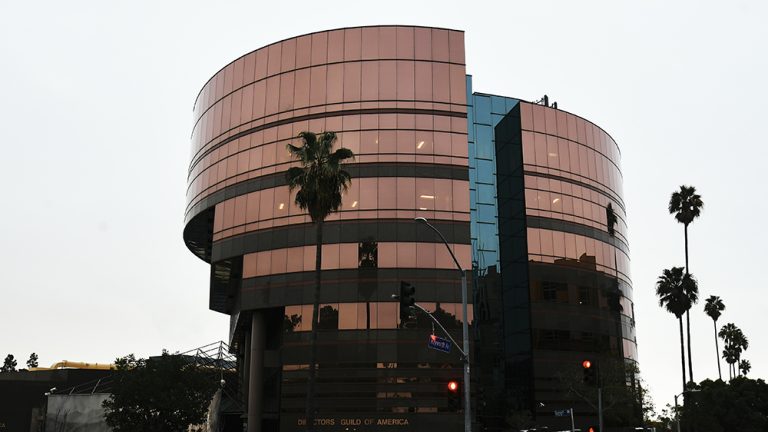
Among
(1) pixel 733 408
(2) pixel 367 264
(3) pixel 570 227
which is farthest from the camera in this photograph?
(3) pixel 570 227

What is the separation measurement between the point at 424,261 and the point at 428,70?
1620cm

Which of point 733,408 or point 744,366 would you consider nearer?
point 733,408

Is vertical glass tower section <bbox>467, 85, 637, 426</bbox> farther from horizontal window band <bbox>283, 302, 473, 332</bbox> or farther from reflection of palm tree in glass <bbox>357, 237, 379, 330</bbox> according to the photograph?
reflection of palm tree in glass <bbox>357, 237, 379, 330</bbox>

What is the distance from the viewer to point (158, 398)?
46.7 m

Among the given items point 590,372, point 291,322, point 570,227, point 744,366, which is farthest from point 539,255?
point 744,366

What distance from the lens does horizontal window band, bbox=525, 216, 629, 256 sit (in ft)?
199

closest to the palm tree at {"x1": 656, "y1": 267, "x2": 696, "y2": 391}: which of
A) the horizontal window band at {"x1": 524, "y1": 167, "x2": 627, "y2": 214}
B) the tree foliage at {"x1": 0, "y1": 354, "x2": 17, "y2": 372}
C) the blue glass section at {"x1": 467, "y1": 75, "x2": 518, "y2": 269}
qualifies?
the horizontal window band at {"x1": 524, "y1": 167, "x2": 627, "y2": 214}

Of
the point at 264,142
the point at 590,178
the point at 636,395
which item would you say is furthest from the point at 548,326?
the point at 264,142

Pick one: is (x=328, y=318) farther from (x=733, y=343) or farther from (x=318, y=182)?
(x=733, y=343)

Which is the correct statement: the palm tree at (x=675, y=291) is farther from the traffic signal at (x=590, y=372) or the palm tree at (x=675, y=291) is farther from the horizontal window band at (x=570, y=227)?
the traffic signal at (x=590, y=372)

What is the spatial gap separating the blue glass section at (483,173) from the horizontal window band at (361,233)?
4578 millimetres

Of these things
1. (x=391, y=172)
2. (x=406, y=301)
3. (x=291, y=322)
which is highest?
(x=391, y=172)

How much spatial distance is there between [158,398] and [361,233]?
19.1 metres

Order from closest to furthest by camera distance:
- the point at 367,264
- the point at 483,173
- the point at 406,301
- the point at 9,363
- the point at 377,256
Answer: the point at 406,301 < the point at 367,264 < the point at 377,256 < the point at 483,173 < the point at 9,363
